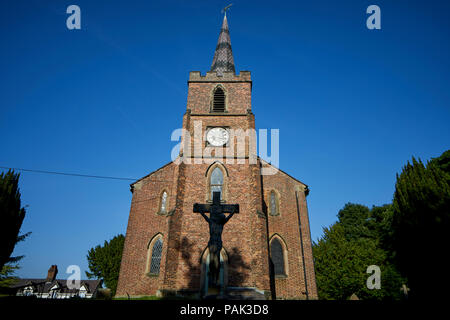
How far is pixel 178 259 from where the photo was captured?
623 inches

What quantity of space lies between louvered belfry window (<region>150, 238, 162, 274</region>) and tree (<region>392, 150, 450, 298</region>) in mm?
13843

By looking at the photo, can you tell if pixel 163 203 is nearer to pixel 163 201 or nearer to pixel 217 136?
pixel 163 201

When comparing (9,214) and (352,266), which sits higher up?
(9,214)

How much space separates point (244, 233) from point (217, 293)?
725cm

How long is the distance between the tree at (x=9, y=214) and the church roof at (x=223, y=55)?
18.1 metres

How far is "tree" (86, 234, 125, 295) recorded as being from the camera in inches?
1299

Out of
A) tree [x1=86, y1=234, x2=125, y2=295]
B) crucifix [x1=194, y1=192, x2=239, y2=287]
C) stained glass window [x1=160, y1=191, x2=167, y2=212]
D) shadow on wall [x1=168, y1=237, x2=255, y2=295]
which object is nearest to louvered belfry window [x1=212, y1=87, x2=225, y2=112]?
stained glass window [x1=160, y1=191, x2=167, y2=212]

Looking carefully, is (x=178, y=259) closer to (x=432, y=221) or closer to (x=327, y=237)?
(x=432, y=221)

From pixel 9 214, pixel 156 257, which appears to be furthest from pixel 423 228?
pixel 9 214

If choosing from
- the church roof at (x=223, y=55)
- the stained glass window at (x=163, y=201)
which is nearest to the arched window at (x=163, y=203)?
the stained glass window at (x=163, y=201)

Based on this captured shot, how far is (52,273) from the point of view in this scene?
50312 mm

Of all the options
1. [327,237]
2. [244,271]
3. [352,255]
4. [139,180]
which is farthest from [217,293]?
[327,237]

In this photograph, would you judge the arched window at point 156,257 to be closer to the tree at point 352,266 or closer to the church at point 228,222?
the church at point 228,222
